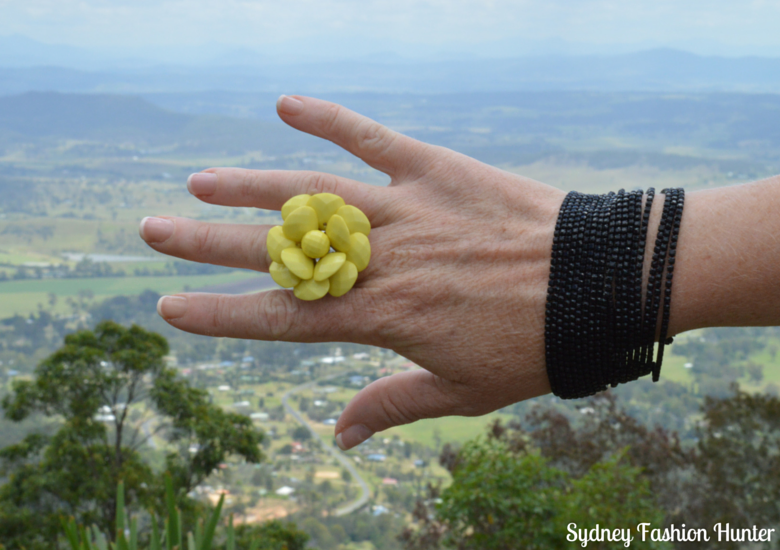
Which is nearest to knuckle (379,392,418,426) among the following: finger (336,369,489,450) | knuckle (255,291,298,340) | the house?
finger (336,369,489,450)

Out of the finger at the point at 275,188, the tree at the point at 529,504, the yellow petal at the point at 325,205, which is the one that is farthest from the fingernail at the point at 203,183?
the tree at the point at 529,504

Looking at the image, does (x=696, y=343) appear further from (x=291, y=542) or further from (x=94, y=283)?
(x=94, y=283)

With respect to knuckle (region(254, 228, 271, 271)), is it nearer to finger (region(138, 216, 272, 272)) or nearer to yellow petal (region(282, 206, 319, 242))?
finger (region(138, 216, 272, 272))

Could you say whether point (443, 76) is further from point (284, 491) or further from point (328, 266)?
point (328, 266)

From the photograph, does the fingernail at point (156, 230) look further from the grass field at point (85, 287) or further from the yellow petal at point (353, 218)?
the grass field at point (85, 287)

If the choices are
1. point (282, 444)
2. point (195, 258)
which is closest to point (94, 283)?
point (282, 444)
